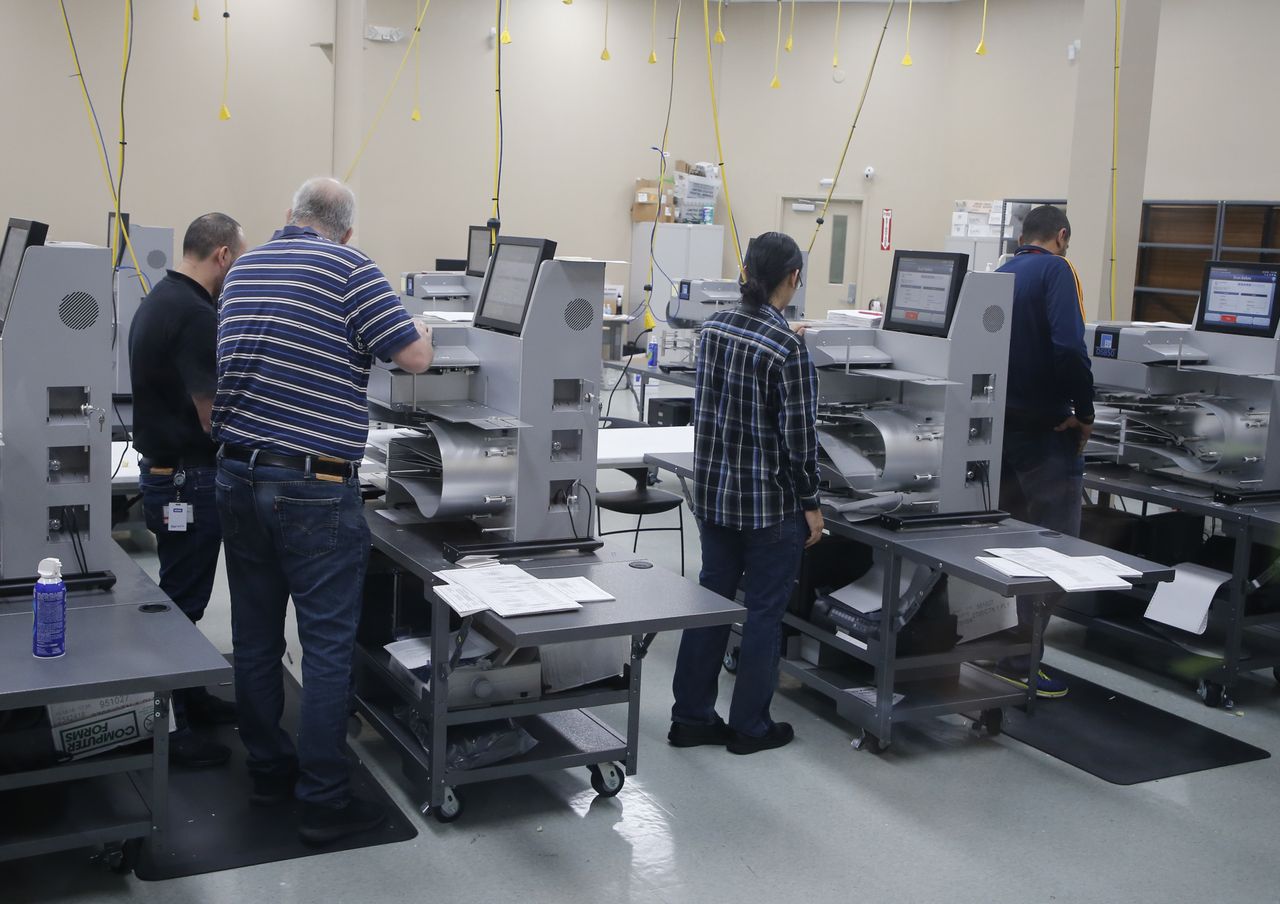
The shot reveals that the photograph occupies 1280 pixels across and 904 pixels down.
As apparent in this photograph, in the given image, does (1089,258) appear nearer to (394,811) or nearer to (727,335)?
(727,335)

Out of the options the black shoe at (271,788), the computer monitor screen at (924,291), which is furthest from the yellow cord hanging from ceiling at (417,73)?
the black shoe at (271,788)

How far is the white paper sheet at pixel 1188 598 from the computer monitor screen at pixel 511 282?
8.43 ft

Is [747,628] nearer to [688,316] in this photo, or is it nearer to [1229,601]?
[1229,601]

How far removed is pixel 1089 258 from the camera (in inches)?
241

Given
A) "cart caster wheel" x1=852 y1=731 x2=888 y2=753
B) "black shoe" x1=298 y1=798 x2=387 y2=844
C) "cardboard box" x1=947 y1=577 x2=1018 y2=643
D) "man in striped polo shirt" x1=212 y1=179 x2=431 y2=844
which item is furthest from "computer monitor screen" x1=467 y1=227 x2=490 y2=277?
"black shoe" x1=298 y1=798 x2=387 y2=844

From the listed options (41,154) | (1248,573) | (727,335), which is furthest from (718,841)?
(41,154)

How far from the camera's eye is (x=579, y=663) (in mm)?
3223

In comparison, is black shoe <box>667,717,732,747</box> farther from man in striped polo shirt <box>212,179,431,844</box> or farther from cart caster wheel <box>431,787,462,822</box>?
man in striped polo shirt <box>212,179,431,844</box>

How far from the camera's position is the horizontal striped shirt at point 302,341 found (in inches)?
107

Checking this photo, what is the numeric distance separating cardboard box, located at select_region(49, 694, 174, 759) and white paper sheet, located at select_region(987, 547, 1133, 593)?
219 cm

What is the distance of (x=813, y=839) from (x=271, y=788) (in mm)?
1376

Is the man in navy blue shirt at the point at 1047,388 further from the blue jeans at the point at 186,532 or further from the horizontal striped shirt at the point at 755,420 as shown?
the blue jeans at the point at 186,532

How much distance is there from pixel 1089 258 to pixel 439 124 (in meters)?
6.76

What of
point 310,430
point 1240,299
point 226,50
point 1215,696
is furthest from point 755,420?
point 226,50
